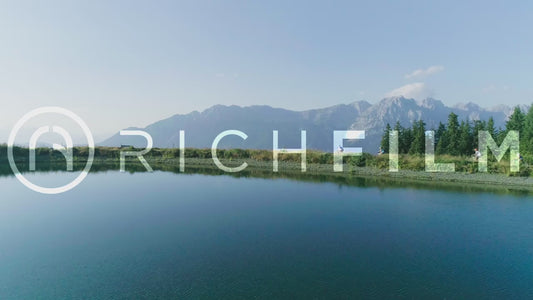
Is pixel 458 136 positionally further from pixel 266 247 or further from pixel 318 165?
pixel 266 247

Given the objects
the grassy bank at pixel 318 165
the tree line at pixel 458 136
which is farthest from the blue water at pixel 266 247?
the tree line at pixel 458 136

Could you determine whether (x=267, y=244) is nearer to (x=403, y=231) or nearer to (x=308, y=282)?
(x=308, y=282)

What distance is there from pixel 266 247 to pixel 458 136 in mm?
34566

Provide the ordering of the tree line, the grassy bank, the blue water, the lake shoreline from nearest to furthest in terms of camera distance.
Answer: the blue water, the lake shoreline, the grassy bank, the tree line

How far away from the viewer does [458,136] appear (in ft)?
110

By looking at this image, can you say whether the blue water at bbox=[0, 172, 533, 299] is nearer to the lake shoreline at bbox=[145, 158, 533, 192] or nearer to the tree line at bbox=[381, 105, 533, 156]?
the lake shoreline at bbox=[145, 158, 533, 192]

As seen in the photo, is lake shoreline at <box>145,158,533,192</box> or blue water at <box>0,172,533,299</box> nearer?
blue water at <box>0,172,533,299</box>

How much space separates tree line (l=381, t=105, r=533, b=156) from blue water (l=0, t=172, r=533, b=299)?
17.4 metres

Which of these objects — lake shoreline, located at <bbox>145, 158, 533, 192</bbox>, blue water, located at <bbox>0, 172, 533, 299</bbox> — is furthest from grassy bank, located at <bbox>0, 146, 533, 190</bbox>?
blue water, located at <bbox>0, 172, 533, 299</bbox>

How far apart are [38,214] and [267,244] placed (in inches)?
491

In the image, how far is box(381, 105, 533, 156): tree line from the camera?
3259cm

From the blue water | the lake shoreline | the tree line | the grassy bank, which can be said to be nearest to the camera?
the blue water

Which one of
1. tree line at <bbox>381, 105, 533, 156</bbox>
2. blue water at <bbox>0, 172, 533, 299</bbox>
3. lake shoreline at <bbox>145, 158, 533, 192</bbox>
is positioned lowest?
blue water at <bbox>0, 172, 533, 299</bbox>

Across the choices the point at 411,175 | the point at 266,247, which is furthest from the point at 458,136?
the point at 266,247
